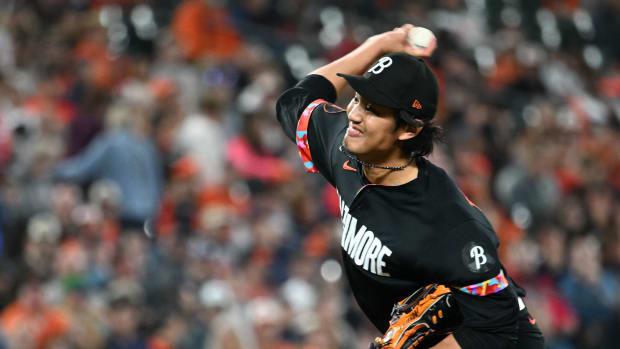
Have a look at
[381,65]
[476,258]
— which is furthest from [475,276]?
[381,65]

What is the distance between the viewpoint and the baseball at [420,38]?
3.85 metres

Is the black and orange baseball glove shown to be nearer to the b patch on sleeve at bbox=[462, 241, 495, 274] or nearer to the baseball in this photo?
the b patch on sleeve at bbox=[462, 241, 495, 274]

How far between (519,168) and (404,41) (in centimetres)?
621

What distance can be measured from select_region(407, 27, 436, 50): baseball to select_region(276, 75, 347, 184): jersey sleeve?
40 centimetres

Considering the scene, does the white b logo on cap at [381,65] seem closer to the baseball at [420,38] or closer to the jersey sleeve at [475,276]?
the baseball at [420,38]

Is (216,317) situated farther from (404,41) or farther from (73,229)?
(404,41)

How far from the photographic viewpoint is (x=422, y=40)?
386 cm

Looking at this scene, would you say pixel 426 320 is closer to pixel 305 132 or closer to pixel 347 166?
pixel 347 166

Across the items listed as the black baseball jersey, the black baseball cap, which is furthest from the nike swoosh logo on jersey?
the black baseball cap

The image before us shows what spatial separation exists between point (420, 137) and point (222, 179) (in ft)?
14.6

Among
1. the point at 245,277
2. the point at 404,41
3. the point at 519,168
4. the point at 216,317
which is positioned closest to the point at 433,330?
the point at 404,41

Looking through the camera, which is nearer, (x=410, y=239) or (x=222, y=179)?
(x=410, y=239)

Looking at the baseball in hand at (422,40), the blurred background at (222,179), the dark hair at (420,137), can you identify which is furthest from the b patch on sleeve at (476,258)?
A: the blurred background at (222,179)

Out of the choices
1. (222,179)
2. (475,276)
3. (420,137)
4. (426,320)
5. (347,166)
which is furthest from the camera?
(222,179)
